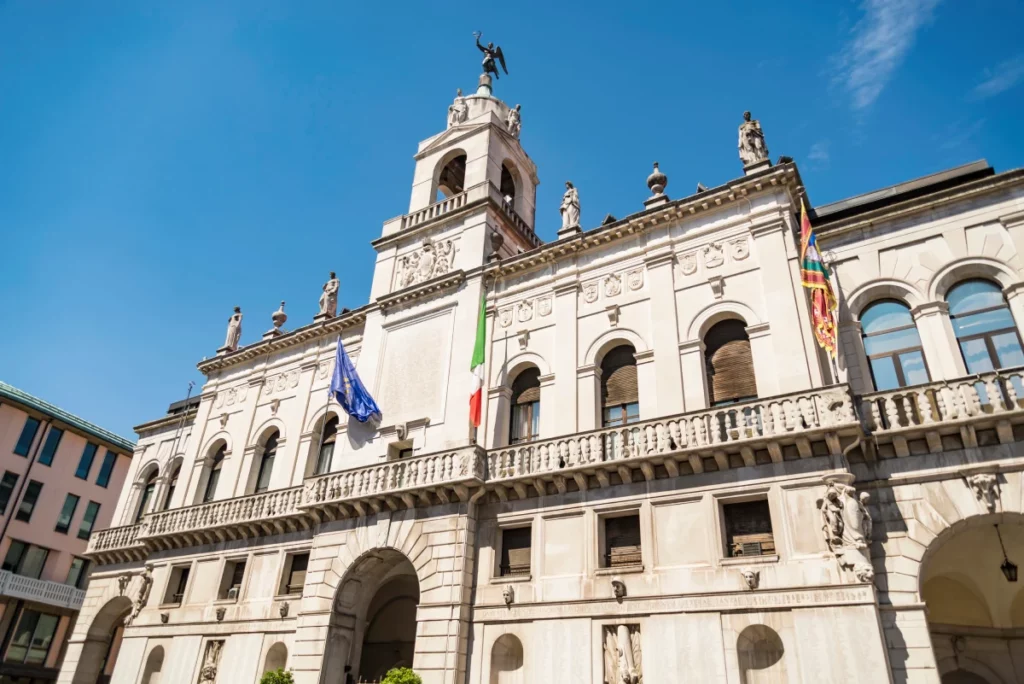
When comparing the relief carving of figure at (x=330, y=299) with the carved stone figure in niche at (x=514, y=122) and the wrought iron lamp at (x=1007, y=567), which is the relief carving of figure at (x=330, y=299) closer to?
the carved stone figure in niche at (x=514, y=122)

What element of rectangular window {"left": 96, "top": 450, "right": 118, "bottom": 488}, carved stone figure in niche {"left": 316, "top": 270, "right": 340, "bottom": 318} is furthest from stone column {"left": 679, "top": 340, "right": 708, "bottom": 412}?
rectangular window {"left": 96, "top": 450, "right": 118, "bottom": 488}

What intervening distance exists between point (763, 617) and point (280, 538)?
16230 millimetres

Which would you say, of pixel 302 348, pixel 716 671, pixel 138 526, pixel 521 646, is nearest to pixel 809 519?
pixel 716 671

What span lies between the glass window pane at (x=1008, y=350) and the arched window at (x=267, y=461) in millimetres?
23557

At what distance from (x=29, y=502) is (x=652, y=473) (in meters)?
35.1

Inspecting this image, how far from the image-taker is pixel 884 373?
56.2 ft

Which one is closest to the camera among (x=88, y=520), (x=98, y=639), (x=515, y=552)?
(x=515, y=552)

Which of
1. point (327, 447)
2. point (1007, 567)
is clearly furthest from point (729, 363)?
point (327, 447)

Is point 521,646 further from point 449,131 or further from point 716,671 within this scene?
point 449,131

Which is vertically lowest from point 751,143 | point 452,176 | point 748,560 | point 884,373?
point 748,560

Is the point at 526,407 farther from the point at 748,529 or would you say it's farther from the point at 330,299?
the point at 330,299

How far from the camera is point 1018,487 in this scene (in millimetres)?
13797

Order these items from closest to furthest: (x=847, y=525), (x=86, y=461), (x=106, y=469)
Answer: (x=847, y=525) → (x=86, y=461) → (x=106, y=469)

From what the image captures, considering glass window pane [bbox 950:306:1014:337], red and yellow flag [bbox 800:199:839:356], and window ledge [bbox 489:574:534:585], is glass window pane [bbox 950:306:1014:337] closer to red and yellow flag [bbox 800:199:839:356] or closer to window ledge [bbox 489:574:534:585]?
red and yellow flag [bbox 800:199:839:356]
